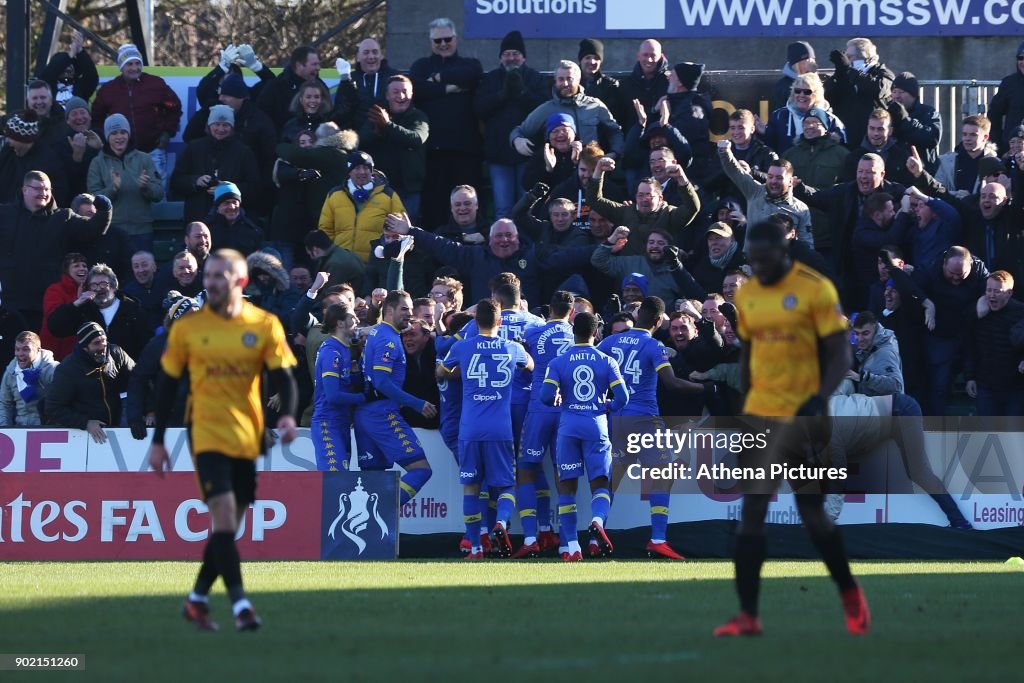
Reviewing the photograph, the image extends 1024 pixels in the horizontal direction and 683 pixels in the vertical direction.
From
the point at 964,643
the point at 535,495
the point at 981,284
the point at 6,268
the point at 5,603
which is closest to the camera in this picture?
the point at 964,643

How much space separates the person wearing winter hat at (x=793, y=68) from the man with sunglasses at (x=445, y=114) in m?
3.60

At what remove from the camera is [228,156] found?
19.7m

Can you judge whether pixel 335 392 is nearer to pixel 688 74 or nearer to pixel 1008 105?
pixel 688 74

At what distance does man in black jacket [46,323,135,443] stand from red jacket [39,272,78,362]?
1383 mm

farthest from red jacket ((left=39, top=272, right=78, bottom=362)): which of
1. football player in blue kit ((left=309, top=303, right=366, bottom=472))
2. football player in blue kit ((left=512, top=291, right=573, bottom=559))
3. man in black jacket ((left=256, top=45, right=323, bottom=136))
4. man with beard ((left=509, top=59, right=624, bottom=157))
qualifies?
football player in blue kit ((left=512, top=291, right=573, bottom=559))

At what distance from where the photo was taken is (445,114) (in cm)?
1986

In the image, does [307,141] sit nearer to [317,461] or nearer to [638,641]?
[317,461]

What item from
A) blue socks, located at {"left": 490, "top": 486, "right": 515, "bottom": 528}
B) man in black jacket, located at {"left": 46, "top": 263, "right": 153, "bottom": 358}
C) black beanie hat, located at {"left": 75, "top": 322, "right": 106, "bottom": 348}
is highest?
man in black jacket, located at {"left": 46, "top": 263, "right": 153, "bottom": 358}

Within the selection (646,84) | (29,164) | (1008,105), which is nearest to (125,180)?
(29,164)

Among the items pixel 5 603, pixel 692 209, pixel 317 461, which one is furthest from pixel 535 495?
pixel 5 603

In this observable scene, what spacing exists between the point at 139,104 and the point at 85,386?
5.16 metres

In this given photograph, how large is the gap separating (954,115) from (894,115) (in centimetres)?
249

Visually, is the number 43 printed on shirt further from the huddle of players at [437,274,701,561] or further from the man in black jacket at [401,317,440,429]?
the man in black jacket at [401,317,440,429]

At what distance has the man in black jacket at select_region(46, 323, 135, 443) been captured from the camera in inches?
663
